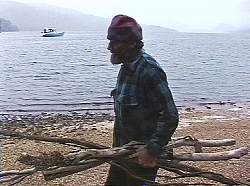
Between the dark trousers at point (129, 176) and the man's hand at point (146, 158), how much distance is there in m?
0.12

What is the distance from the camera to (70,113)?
22.0 m

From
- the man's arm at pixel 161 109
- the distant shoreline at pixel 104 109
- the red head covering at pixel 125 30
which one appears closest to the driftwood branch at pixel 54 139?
the man's arm at pixel 161 109

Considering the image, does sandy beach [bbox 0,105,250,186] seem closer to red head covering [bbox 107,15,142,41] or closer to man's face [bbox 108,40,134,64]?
man's face [bbox 108,40,134,64]

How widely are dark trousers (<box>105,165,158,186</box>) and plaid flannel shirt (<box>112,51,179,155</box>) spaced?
236 millimetres

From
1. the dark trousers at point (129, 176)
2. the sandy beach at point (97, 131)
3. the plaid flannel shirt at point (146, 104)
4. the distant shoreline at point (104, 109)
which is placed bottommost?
the distant shoreline at point (104, 109)

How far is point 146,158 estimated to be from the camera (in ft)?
12.2

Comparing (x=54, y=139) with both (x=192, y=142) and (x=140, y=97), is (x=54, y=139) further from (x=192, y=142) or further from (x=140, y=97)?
(x=192, y=142)

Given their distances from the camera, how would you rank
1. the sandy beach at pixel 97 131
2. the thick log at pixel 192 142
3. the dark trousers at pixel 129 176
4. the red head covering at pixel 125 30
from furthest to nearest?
the sandy beach at pixel 97 131
the thick log at pixel 192 142
the dark trousers at pixel 129 176
the red head covering at pixel 125 30

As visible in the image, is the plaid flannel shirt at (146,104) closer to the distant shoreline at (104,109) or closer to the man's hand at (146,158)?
the man's hand at (146,158)

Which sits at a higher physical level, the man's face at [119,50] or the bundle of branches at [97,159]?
the man's face at [119,50]

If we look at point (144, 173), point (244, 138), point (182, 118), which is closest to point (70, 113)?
point (182, 118)

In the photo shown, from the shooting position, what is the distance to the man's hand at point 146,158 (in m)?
3.70

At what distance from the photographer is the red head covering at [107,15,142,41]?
3742 millimetres

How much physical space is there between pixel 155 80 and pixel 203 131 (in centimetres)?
1182
